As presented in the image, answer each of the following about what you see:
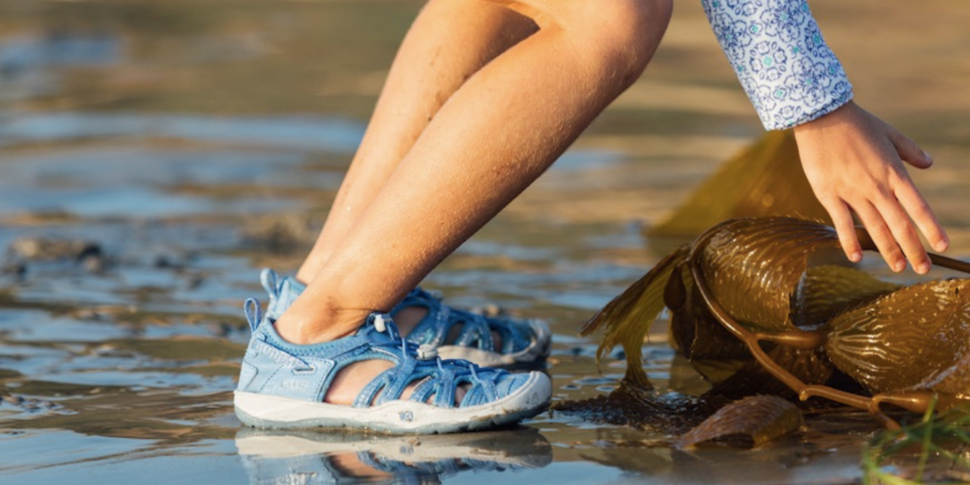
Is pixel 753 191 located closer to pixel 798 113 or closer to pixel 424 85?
pixel 424 85

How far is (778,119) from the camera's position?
2223 millimetres

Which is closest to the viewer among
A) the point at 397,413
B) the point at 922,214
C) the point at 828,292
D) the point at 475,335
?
the point at 922,214

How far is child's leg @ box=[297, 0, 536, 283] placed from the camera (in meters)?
2.74

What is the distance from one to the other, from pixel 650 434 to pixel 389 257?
52cm

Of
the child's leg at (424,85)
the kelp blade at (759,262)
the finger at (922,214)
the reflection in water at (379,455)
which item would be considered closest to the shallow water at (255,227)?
the reflection in water at (379,455)

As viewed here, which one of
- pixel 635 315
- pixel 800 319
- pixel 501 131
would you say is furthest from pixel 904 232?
pixel 501 131

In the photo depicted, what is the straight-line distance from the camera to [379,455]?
7.25 feet

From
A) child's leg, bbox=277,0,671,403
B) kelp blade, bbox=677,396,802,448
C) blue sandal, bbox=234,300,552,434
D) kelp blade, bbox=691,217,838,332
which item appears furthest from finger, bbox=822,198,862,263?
blue sandal, bbox=234,300,552,434

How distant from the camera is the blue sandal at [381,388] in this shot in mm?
2334

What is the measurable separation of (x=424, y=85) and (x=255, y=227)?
6.50ft

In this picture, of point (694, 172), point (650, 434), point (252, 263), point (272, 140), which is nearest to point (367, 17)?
point (272, 140)

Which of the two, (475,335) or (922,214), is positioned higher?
(922,214)

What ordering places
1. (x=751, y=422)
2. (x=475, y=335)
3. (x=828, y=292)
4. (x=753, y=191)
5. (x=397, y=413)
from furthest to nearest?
1. (x=753, y=191)
2. (x=475, y=335)
3. (x=828, y=292)
4. (x=397, y=413)
5. (x=751, y=422)

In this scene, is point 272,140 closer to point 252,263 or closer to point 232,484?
point 252,263
